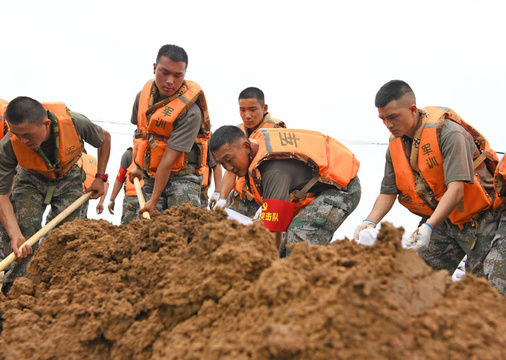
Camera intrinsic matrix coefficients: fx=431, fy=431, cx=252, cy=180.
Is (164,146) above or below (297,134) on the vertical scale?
below

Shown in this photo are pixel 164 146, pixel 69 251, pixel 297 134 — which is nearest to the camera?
pixel 69 251

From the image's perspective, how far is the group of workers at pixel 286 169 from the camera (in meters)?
3.09

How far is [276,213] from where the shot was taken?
3.21 meters

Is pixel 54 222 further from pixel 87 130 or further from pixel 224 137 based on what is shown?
pixel 224 137

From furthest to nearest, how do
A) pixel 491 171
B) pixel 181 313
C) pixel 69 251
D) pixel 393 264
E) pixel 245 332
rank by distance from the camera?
pixel 491 171 → pixel 69 251 → pixel 181 313 → pixel 393 264 → pixel 245 332

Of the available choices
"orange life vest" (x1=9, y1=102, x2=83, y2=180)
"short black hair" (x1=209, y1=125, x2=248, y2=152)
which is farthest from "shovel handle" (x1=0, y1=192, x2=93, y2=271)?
"short black hair" (x1=209, y1=125, x2=248, y2=152)

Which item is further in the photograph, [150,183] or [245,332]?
[150,183]

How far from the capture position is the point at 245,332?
1161 mm

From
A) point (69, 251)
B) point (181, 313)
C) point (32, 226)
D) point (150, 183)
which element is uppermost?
point (181, 313)

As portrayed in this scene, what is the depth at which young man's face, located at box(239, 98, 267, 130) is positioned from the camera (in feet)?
17.1

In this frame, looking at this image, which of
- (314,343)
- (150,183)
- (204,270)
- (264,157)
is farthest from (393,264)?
(150,183)

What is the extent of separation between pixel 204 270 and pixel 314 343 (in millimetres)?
501

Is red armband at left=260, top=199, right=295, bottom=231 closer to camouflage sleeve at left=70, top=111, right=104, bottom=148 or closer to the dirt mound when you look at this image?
the dirt mound

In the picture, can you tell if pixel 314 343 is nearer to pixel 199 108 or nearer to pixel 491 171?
pixel 491 171
